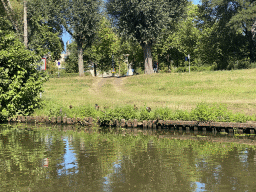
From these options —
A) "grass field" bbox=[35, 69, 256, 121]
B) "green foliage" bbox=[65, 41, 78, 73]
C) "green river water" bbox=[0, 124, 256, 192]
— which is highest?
"green foliage" bbox=[65, 41, 78, 73]

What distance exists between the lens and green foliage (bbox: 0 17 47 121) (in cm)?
2298

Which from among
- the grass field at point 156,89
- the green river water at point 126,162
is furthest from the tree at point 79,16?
the green river water at point 126,162

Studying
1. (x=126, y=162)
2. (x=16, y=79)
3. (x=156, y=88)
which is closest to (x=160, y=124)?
(x=126, y=162)

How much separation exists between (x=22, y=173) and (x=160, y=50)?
65.6 m

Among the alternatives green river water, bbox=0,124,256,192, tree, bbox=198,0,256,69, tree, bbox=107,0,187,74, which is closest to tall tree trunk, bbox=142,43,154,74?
tree, bbox=107,0,187,74

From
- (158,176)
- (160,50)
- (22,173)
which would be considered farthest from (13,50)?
(160,50)

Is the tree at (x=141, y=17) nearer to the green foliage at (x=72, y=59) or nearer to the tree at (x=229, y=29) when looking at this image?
the tree at (x=229, y=29)

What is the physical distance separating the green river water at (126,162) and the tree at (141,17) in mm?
29278

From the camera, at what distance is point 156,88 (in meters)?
38.0

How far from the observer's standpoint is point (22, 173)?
10250 mm

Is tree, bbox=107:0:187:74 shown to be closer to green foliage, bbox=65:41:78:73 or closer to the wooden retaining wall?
the wooden retaining wall

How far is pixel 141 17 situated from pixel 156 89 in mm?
13288

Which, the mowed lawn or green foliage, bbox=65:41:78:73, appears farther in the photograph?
green foliage, bbox=65:41:78:73

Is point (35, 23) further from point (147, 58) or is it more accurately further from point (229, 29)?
point (229, 29)
